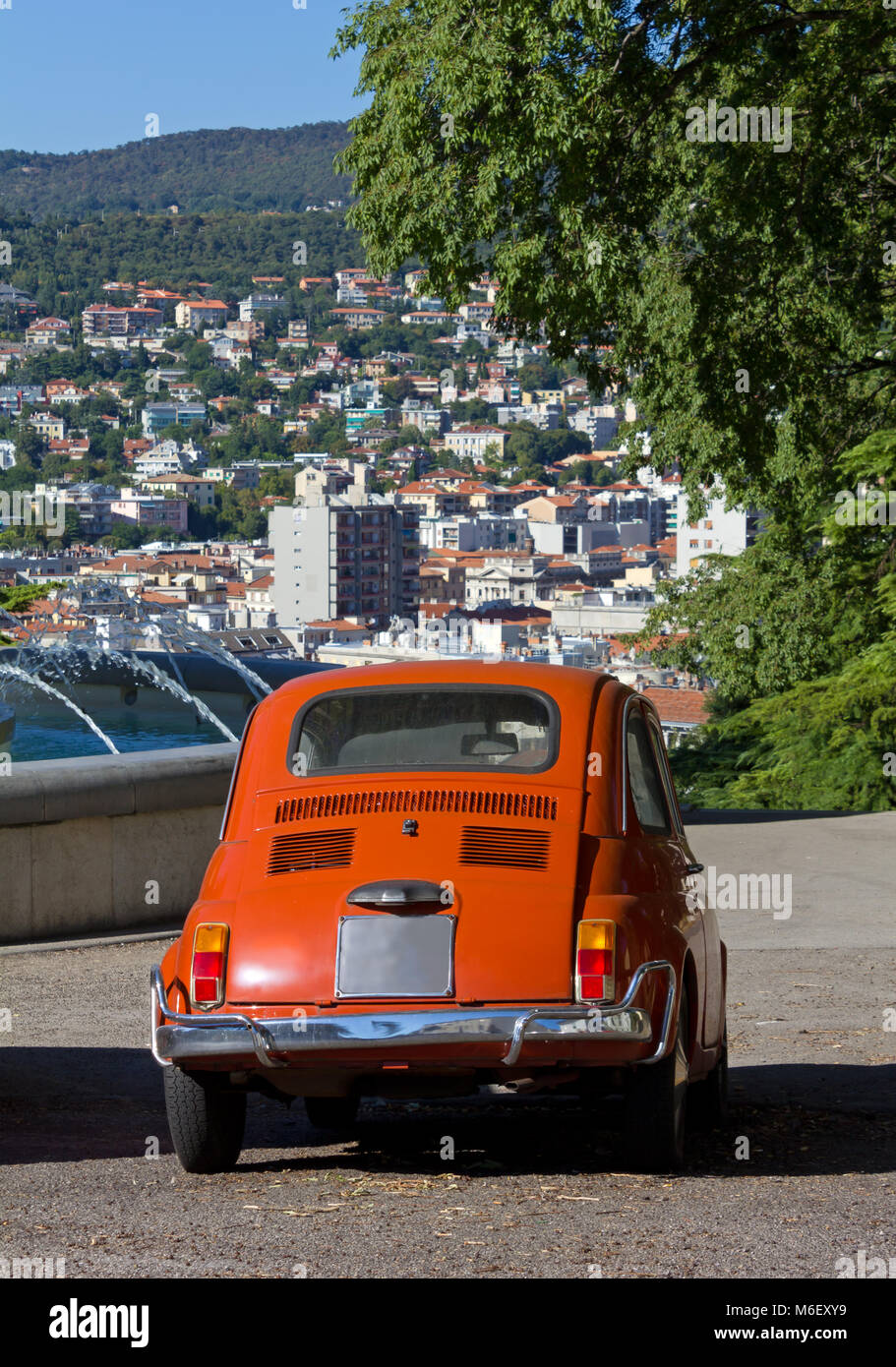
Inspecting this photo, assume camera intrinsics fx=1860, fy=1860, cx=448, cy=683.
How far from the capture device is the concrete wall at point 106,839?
9695 millimetres

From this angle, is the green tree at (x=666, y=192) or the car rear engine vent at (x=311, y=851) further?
the green tree at (x=666, y=192)

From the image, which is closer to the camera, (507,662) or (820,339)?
(507,662)

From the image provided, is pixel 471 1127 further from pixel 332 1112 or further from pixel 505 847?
pixel 505 847

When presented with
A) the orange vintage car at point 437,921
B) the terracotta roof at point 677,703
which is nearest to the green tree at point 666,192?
the orange vintage car at point 437,921

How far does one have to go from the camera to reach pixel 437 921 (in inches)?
187

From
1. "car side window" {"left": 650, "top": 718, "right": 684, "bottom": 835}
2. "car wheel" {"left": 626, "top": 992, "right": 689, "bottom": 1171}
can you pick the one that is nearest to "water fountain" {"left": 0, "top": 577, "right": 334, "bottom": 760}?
"car side window" {"left": 650, "top": 718, "right": 684, "bottom": 835}

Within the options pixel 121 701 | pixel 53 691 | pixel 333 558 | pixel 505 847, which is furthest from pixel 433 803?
pixel 333 558

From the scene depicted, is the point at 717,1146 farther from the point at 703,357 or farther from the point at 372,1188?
the point at 703,357

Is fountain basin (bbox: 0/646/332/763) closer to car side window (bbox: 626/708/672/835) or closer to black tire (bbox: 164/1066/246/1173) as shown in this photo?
car side window (bbox: 626/708/672/835)

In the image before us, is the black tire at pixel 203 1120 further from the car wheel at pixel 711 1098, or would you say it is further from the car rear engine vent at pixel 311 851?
the car wheel at pixel 711 1098

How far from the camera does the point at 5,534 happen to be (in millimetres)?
166250

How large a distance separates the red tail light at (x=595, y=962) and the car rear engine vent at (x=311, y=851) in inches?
26.4
